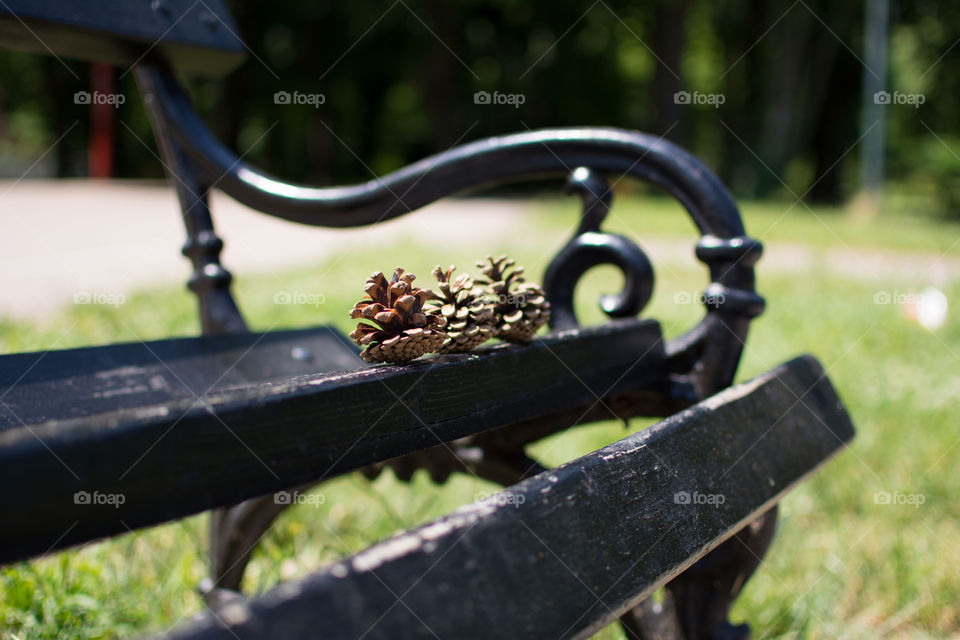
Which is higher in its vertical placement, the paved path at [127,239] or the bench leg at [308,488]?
the paved path at [127,239]

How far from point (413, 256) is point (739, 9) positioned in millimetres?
18109

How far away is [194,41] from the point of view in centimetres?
147

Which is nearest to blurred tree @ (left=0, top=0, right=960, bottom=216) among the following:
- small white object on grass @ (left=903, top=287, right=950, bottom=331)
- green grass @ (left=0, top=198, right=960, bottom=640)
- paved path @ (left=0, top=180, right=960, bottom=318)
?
paved path @ (left=0, top=180, right=960, bottom=318)

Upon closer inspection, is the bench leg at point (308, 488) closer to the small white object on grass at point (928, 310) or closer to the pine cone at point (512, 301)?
the pine cone at point (512, 301)

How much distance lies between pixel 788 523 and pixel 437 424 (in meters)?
1.56

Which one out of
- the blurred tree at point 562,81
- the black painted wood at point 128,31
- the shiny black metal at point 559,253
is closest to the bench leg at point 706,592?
the shiny black metal at point 559,253

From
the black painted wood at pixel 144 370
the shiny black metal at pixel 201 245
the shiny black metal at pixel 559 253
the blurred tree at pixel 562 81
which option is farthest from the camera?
the blurred tree at pixel 562 81

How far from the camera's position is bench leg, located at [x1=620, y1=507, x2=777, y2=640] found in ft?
3.26

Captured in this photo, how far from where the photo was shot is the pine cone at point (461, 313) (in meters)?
0.88

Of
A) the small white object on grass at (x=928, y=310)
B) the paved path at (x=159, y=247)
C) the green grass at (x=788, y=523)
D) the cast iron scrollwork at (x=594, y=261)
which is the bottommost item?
the green grass at (x=788, y=523)

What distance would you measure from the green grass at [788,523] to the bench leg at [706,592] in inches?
21.3

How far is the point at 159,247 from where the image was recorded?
6.92m

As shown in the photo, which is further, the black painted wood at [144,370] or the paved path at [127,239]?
the paved path at [127,239]

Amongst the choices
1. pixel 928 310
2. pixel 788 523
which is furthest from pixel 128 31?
pixel 928 310
